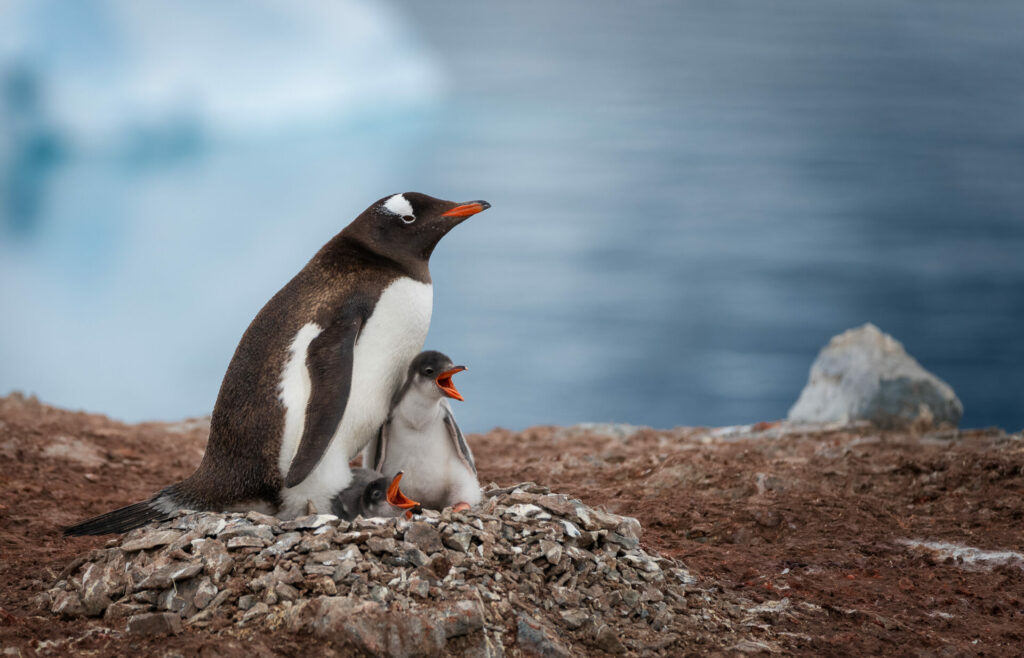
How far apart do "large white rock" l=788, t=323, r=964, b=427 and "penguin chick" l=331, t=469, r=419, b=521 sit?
8234 millimetres

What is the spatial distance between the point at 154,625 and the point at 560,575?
1.96 metres

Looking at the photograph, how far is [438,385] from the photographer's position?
18.9 feet

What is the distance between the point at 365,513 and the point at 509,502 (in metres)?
0.84

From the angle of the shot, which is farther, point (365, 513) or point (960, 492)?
point (960, 492)

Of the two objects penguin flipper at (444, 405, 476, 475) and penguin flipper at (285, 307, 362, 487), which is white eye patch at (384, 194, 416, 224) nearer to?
penguin flipper at (285, 307, 362, 487)

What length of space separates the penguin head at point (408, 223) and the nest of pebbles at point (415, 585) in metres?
1.66

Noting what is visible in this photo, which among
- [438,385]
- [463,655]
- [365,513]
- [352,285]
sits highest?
[352,285]

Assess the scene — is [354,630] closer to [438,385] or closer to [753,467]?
[438,385]

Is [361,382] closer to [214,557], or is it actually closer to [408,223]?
[408,223]

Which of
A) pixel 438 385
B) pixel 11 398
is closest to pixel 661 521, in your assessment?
pixel 438 385

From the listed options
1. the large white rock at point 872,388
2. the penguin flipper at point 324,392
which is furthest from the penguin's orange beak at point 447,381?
the large white rock at point 872,388

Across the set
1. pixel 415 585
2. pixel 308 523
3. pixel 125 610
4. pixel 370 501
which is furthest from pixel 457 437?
pixel 125 610

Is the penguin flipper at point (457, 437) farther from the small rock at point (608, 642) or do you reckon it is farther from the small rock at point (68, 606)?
the small rock at point (68, 606)

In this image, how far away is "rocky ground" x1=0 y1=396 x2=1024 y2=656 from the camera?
14.5ft
